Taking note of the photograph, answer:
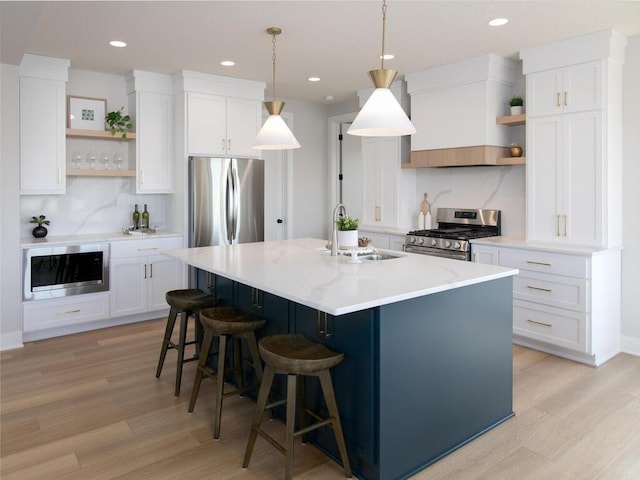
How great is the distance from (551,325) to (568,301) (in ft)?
0.82

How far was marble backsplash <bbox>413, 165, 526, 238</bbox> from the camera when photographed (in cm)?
464

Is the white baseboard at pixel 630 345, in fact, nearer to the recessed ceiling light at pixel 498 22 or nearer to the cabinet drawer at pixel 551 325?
the cabinet drawer at pixel 551 325

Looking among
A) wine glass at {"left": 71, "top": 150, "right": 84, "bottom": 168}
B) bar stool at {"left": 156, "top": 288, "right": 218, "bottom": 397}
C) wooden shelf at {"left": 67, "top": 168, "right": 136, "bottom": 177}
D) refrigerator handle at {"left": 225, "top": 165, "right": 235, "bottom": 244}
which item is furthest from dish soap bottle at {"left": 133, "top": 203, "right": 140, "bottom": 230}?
bar stool at {"left": 156, "top": 288, "right": 218, "bottom": 397}

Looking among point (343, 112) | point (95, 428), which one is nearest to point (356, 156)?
point (343, 112)

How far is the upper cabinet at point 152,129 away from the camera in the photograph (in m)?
4.93

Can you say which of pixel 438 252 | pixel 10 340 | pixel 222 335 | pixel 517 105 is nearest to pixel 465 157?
pixel 517 105

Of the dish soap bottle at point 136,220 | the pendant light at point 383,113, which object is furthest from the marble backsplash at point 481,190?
the dish soap bottle at point 136,220

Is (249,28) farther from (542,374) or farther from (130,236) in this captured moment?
(542,374)

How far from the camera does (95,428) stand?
9.02 feet

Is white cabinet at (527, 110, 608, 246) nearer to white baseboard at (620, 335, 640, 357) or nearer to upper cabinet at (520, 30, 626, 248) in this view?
upper cabinet at (520, 30, 626, 248)

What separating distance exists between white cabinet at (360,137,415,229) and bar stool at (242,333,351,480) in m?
3.27

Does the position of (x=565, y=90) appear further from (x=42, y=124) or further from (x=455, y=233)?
(x=42, y=124)

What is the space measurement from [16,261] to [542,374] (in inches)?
170

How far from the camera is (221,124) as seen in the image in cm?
520
